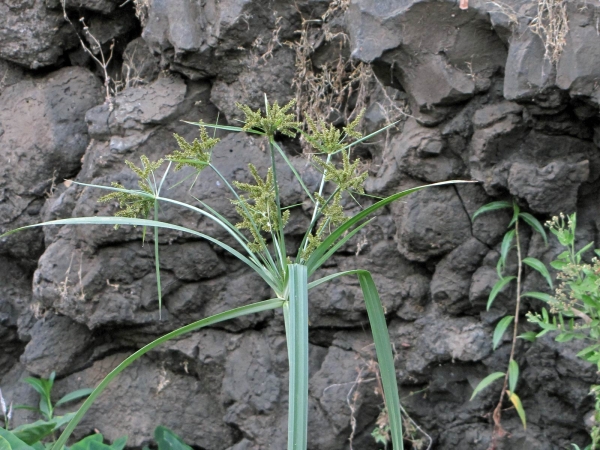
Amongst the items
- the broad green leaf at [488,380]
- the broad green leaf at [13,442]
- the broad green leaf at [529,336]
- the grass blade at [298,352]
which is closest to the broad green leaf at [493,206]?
the broad green leaf at [529,336]

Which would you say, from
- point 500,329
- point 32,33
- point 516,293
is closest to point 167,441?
point 500,329

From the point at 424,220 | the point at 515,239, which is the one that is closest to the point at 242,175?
the point at 424,220

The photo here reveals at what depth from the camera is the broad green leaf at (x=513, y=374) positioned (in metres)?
2.75

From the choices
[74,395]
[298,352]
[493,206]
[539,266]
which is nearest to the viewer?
[298,352]

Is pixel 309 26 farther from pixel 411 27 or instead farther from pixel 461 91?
pixel 461 91

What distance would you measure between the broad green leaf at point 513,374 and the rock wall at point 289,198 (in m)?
0.06

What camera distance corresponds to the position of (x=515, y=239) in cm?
282

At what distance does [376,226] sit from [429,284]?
13.2 inches

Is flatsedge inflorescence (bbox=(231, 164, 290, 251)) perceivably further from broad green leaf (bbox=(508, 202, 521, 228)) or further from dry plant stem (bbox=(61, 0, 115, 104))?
dry plant stem (bbox=(61, 0, 115, 104))

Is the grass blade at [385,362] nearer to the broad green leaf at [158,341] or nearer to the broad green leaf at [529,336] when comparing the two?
the broad green leaf at [158,341]

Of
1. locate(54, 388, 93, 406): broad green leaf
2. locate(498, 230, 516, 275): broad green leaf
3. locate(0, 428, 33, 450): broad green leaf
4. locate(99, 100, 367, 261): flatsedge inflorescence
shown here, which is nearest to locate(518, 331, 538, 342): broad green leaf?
locate(498, 230, 516, 275): broad green leaf

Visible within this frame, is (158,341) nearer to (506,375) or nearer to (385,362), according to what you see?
(385,362)

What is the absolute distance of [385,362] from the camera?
1519 mm

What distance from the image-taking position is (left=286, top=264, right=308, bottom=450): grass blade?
1.33 m
